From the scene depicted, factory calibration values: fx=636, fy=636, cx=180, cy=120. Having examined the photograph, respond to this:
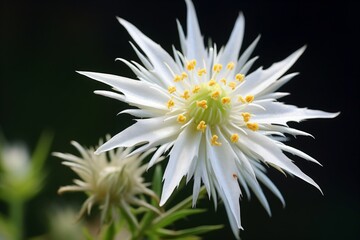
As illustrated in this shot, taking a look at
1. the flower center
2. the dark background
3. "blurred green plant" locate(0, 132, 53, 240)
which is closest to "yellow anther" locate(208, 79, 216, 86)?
the flower center

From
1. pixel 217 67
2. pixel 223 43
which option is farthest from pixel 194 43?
pixel 223 43

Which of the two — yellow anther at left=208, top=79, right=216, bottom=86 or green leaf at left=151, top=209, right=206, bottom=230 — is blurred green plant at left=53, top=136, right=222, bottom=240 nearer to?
green leaf at left=151, top=209, right=206, bottom=230

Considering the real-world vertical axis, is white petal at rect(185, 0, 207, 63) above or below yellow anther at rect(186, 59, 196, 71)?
above

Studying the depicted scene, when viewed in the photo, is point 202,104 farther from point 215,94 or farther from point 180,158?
point 180,158

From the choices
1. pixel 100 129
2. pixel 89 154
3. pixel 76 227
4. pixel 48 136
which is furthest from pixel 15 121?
pixel 89 154

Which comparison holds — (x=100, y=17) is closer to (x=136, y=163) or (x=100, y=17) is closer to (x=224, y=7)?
(x=224, y=7)
